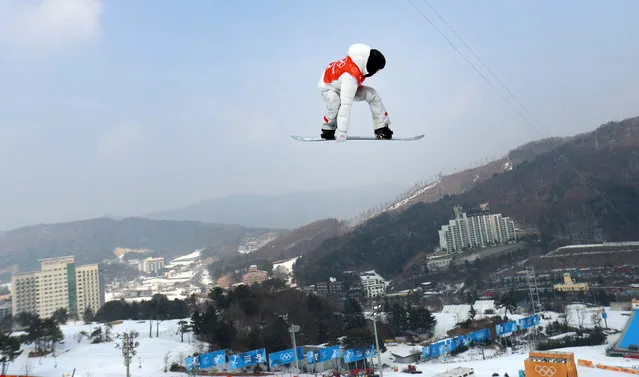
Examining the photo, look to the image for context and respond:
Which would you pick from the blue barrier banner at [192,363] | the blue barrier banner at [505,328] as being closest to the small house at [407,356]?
the blue barrier banner at [505,328]

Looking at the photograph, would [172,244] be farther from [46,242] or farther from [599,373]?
[599,373]

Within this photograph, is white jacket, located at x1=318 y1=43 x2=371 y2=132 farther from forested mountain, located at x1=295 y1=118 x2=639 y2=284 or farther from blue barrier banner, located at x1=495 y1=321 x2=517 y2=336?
forested mountain, located at x1=295 y1=118 x2=639 y2=284

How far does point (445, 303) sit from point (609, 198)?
44080mm

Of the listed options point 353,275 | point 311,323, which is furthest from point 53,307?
point 311,323

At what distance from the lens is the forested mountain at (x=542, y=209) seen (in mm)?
66250

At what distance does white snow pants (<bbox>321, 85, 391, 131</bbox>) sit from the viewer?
5262 millimetres

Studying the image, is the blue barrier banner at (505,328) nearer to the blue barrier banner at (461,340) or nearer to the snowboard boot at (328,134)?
the blue barrier banner at (461,340)

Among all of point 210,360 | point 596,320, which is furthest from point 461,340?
point 210,360

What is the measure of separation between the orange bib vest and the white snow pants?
0.60ft

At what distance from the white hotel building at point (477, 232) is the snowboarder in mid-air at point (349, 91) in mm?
69250

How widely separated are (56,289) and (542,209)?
83010mm

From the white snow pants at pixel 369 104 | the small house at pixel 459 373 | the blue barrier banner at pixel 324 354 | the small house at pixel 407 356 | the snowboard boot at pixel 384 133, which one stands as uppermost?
the white snow pants at pixel 369 104

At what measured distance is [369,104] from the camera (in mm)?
5441

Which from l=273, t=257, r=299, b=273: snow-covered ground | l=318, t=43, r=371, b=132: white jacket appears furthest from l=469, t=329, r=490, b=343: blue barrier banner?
l=273, t=257, r=299, b=273: snow-covered ground
